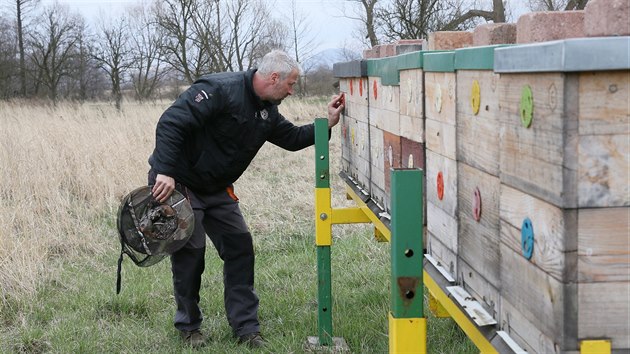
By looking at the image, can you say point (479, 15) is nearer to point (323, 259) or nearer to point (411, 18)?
point (411, 18)

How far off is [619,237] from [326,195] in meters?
3.36

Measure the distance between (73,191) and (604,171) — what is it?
350 inches

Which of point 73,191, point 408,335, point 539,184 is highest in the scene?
point 539,184

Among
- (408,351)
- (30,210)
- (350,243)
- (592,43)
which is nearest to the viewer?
(592,43)

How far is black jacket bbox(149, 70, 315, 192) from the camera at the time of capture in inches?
195

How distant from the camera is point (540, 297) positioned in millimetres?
1921

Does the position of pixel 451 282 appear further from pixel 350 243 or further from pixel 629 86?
pixel 350 243

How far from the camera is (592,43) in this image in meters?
1.65

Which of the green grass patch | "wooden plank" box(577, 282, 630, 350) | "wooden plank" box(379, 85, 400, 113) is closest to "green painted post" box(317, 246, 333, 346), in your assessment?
the green grass patch

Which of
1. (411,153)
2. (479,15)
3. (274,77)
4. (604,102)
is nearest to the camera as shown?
(604,102)

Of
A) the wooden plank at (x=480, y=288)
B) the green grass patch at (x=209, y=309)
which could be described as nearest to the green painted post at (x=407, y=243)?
the wooden plank at (x=480, y=288)

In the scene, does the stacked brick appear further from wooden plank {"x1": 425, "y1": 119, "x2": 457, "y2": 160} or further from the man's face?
the man's face

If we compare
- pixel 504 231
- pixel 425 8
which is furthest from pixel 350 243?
pixel 425 8

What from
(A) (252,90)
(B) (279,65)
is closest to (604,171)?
(B) (279,65)
